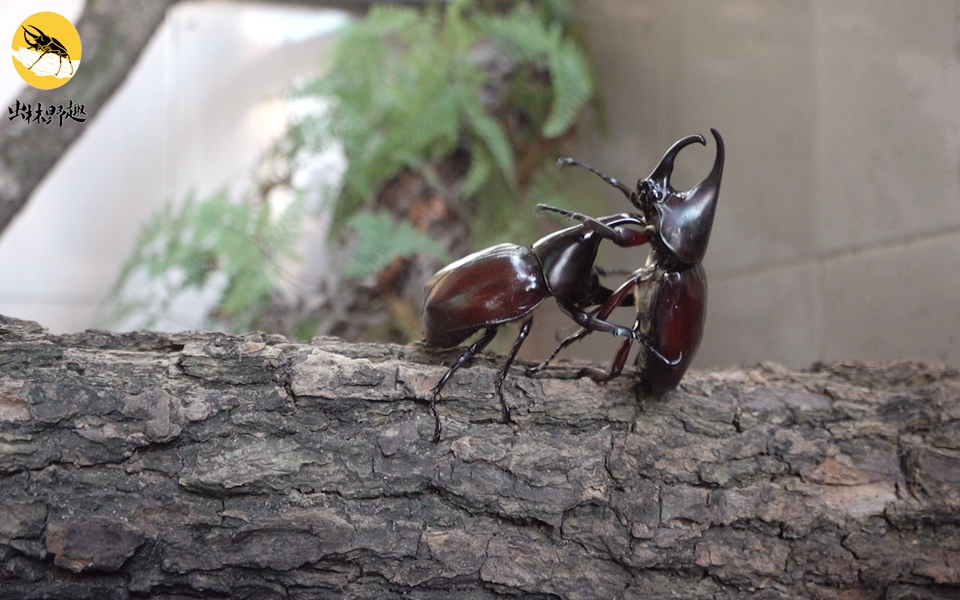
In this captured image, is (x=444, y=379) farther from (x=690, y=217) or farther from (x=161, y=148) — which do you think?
(x=161, y=148)

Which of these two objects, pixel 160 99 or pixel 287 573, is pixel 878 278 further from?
pixel 160 99

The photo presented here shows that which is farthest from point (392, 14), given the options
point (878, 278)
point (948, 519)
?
point (948, 519)

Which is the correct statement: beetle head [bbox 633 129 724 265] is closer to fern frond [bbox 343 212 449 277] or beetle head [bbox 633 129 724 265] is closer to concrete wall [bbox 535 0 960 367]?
concrete wall [bbox 535 0 960 367]

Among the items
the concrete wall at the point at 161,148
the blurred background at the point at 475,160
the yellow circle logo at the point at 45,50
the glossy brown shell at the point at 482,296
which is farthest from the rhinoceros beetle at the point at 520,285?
the concrete wall at the point at 161,148

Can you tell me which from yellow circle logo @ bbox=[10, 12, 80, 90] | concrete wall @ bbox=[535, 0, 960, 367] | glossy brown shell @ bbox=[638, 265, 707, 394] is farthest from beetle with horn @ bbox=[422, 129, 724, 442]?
concrete wall @ bbox=[535, 0, 960, 367]

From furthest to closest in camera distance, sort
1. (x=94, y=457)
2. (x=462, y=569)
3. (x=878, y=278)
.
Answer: (x=878, y=278) < (x=462, y=569) < (x=94, y=457)

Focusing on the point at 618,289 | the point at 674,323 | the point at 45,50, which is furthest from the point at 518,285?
the point at 45,50
